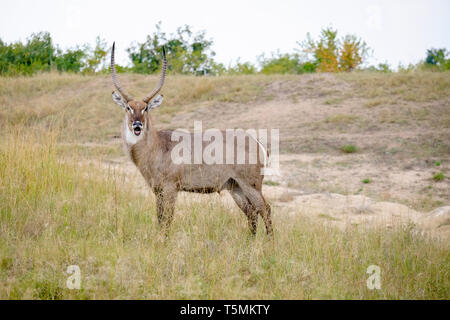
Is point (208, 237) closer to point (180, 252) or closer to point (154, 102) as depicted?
point (180, 252)

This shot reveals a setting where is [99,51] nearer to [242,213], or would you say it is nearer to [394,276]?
[242,213]

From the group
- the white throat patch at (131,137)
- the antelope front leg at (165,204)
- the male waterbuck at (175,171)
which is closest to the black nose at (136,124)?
the male waterbuck at (175,171)

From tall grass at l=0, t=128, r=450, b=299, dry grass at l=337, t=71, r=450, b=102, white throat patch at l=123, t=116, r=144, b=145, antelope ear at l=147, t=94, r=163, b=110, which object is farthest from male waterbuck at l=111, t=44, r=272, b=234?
dry grass at l=337, t=71, r=450, b=102

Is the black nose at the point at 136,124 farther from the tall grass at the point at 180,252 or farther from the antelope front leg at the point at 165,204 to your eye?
the tall grass at the point at 180,252

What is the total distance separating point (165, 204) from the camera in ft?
17.6

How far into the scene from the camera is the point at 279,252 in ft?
15.9

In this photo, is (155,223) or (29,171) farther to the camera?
(29,171)

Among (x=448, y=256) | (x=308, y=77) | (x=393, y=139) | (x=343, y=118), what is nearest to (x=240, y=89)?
(x=308, y=77)

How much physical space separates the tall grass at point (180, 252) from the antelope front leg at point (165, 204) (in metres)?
0.15

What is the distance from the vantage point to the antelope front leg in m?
5.34

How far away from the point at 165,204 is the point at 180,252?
84cm

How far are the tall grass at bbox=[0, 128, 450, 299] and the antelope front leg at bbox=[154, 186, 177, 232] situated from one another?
155 millimetres

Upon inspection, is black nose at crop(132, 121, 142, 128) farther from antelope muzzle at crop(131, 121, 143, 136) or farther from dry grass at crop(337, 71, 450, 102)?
dry grass at crop(337, 71, 450, 102)

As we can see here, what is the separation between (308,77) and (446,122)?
581cm
